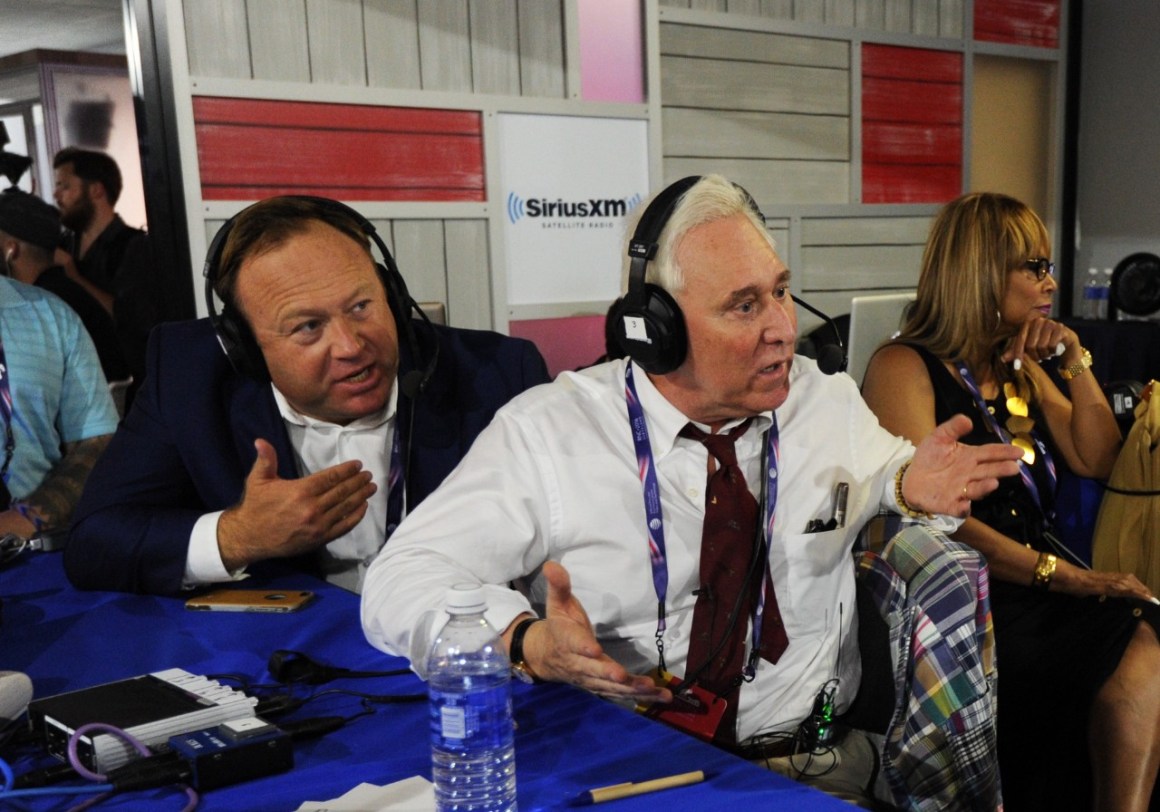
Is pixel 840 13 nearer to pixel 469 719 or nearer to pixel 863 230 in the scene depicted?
pixel 863 230

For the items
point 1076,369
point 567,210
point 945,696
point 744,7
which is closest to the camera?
point 945,696

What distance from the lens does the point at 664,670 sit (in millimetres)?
1494

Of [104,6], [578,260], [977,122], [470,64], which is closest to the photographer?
[104,6]

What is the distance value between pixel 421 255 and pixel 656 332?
272 cm


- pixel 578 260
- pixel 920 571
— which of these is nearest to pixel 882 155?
pixel 578 260

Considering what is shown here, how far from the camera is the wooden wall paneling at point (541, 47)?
4230 mm

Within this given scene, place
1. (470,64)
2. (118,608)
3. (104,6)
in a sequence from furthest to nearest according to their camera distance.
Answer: (470,64) < (104,6) < (118,608)

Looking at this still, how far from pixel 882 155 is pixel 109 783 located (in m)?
4.93

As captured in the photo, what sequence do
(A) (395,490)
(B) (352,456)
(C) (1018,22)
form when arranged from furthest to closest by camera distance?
1. (C) (1018,22)
2. (B) (352,456)
3. (A) (395,490)

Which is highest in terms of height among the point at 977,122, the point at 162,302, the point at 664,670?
the point at 977,122

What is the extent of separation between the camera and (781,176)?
4.96m

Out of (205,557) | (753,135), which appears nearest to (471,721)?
(205,557)

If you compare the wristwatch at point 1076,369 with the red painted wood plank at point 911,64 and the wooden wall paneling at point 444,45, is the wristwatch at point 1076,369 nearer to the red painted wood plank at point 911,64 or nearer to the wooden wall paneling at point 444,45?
the wooden wall paneling at point 444,45

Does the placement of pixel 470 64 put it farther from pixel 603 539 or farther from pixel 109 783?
pixel 109 783
